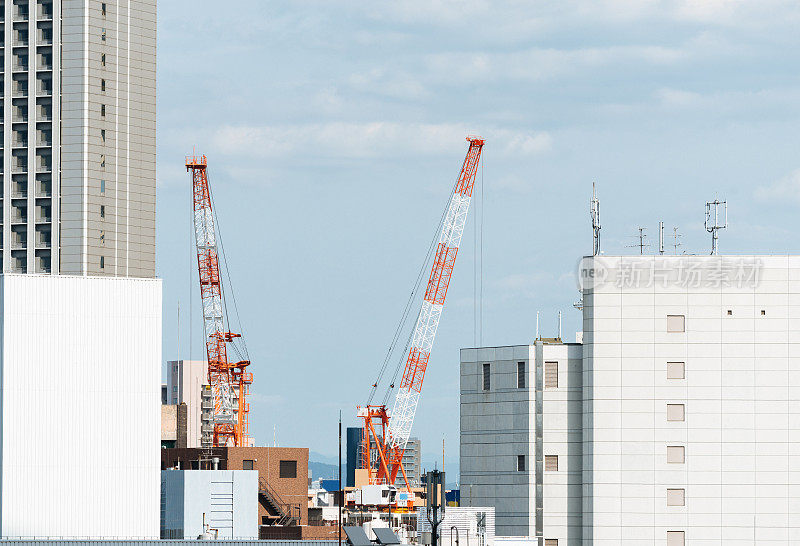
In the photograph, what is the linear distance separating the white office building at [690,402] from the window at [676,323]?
0.11 metres

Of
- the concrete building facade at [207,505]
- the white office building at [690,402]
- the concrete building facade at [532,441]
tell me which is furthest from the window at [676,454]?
the concrete building facade at [207,505]

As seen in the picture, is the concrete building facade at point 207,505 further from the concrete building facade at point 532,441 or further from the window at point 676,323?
the window at point 676,323

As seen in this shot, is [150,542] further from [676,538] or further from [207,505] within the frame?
[676,538]

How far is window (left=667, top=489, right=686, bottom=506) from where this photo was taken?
139375 mm

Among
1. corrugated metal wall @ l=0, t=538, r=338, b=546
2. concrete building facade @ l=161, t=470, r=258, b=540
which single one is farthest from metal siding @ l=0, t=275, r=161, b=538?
concrete building facade @ l=161, t=470, r=258, b=540

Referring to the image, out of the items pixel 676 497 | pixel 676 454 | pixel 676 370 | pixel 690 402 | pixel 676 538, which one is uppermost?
pixel 676 370

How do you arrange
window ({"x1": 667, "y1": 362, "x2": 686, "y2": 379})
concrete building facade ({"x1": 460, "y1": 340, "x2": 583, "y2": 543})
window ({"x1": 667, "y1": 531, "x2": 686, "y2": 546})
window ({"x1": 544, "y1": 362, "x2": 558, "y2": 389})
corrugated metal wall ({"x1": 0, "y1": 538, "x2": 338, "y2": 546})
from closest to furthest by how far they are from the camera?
corrugated metal wall ({"x1": 0, "y1": 538, "x2": 338, "y2": 546}) < window ({"x1": 667, "y1": 531, "x2": 686, "y2": 546}) < window ({"x1": 667, "y1": 362, "x2": 686, "y2": 379}) < concrete building facade ({"x1": 460, "y1": 340, "x2": 583, "y2": 543}) < window ({"x1": 544, "y1": 362, "x2": 558, "y2": 389})

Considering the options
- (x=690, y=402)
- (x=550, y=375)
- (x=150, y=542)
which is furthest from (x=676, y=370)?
(x=150, y=542)

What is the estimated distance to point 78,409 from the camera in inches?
5610

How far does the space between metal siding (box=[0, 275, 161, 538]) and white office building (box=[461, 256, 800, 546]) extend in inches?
1623

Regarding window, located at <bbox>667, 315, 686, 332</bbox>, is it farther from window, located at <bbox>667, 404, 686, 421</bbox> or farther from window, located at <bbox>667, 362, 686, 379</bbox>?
window, located at <bbox>667, 404, 686, 421</bbox>

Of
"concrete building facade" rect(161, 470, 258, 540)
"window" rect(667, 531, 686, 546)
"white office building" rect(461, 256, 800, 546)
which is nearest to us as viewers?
"window" rect(667, 531, 686, 546)

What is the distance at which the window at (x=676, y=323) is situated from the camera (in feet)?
461

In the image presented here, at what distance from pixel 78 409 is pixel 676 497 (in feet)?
190
